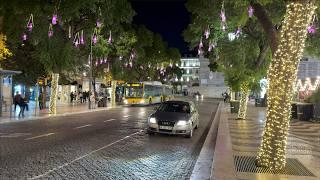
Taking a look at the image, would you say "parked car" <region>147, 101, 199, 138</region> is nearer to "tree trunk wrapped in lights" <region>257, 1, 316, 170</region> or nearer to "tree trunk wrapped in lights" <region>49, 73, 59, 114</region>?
"tree trunk wrapped in lights" <region>257, 1, 316, 170</region>

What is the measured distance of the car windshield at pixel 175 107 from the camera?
66.2 feet

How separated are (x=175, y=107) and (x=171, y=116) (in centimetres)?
164

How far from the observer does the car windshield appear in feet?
66.2

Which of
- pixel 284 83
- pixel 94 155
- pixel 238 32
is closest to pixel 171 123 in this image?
pixel 94 155

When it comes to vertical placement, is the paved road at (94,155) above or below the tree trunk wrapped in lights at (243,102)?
below

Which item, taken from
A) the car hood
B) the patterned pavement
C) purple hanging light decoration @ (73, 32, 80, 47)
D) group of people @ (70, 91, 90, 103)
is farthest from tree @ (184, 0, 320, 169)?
group of people @ (70, 91, 90, 103)

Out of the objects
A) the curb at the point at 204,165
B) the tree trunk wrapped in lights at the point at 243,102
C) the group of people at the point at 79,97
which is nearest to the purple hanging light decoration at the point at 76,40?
the tree trunk wrapped in lights at the point at 243,102

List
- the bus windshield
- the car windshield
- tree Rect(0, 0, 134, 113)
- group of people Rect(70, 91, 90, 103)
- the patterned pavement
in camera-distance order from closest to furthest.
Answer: the patterned pavement < the car windshield < tree Rect(0, 0, 134, 113) < the bus windshield < group of people Rect(70, 91, 90, 103)

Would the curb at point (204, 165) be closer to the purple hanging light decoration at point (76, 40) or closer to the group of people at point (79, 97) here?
the purple hanging light decoration at point (76, 40)

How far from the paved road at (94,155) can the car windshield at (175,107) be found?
1.46m

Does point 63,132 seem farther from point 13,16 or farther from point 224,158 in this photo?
point 13,16

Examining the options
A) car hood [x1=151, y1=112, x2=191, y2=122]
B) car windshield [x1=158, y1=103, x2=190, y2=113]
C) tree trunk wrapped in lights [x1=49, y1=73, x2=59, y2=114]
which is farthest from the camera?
tree trunk wrapped in lights [x1=49, y1=73, x2=59, y2=114]

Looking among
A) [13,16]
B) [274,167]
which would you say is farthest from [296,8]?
[13,16]

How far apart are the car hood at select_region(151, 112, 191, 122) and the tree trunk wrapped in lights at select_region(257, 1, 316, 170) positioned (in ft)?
25.7
